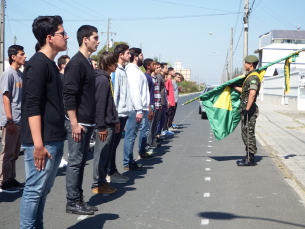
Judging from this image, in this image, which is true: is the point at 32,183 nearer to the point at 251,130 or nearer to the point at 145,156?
the point at 145,156

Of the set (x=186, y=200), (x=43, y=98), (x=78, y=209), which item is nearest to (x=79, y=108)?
(x=78, y=209)

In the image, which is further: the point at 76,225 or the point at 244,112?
the point at 244,112

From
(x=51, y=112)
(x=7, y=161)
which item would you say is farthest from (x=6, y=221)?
(x=51, y=112)

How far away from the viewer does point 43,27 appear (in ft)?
11.5

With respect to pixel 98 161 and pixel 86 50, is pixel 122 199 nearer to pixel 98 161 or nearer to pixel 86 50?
pixel 98 161

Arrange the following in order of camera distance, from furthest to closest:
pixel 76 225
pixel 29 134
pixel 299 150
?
pixel 299 150, pixel 76 225, pixel 29 134

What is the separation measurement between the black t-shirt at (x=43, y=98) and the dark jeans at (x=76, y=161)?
122 centimetres

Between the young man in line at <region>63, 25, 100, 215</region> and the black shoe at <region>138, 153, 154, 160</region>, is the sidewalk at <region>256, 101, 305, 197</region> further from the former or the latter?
the young man in line at <region>63, 25, 100, 215</region>

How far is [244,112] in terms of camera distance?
343 inches

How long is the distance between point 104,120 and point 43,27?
2187 mm

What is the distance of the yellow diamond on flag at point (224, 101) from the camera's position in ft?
30.9

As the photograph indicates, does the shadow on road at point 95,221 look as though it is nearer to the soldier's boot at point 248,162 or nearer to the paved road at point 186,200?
the paved road at point 186,200

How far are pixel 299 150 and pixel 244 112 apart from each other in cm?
279

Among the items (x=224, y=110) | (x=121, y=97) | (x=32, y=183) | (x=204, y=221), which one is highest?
(x=121, y=97)
